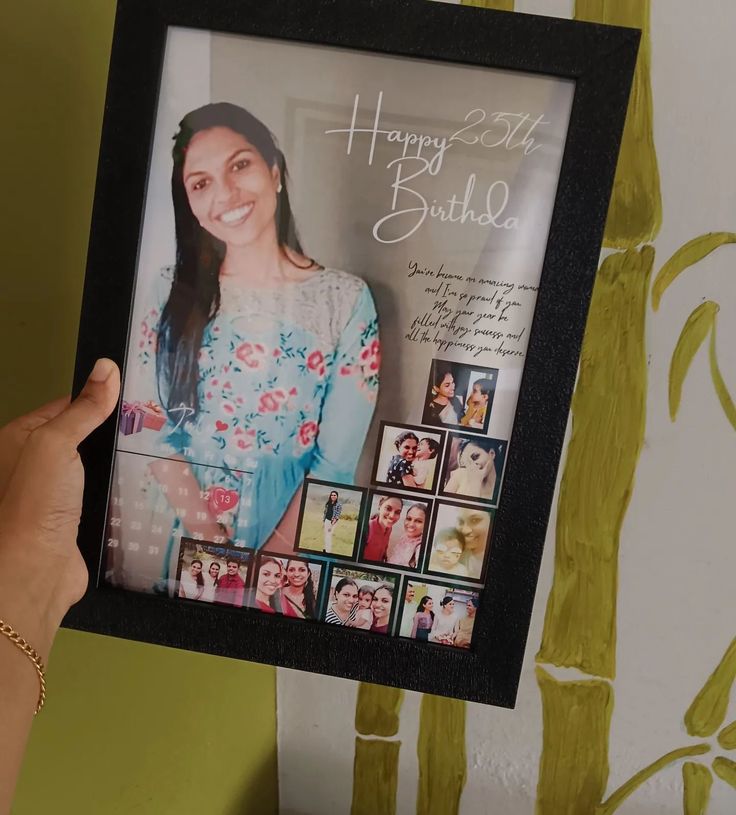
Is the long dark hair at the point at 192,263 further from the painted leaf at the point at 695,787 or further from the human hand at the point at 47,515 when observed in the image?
the painted leaf at the point at 695,787

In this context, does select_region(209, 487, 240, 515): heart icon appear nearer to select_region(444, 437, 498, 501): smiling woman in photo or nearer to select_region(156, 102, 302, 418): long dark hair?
select_region(156, 102, 302, 418): long dark hair

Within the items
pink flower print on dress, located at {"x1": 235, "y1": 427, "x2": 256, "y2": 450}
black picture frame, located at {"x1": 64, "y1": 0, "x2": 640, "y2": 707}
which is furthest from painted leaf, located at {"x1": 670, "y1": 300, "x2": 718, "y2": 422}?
pink flower print on dress, located at {"x1": 235, "y1": 427, "x2": 256, "y2": 450}

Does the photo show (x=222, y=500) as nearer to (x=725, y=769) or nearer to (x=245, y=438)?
(x=245, y=438)

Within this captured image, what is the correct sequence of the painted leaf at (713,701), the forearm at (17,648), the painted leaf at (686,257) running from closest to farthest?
the forearm at (17,648) → the painted leaf at (686,257) → the painted leaf at (713,701)

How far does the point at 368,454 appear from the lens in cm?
62

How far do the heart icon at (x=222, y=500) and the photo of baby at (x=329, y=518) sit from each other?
63 millimetres

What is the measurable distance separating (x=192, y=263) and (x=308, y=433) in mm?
180

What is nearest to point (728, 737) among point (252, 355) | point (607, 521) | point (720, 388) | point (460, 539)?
point (607, 521)

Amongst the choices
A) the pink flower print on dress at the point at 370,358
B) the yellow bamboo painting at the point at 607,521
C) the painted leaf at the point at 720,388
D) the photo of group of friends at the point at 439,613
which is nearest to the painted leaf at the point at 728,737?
the yellow bamboo painting at the point at 607,521

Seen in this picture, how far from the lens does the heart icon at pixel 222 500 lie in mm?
627

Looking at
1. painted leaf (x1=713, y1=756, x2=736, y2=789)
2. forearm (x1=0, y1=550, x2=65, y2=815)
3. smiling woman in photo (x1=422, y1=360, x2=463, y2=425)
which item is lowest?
painted leaf (x1=713, y1=756, x2=736, y2=789)

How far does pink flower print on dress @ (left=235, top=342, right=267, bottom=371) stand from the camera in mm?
604

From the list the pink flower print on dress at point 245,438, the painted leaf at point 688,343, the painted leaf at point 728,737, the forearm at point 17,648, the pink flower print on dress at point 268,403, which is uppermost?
the painted leaf at point 688,343

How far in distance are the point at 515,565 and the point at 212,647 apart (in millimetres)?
291
